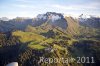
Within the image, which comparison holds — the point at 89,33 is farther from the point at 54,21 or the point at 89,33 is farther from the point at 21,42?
the point at 54,21

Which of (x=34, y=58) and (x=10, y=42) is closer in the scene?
(x=34, y=58)

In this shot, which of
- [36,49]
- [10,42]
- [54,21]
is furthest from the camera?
[54,21]

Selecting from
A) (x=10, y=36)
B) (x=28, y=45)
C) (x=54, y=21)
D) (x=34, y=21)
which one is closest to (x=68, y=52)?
(x=28, y=45)

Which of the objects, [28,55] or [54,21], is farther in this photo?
[54,21]

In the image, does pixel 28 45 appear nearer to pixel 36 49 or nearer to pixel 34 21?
pixel 36 49

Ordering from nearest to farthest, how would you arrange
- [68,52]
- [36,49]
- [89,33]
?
[68,52]
[36,49]
[89,33]

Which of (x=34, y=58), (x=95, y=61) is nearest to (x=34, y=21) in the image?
(x=34, y=58)

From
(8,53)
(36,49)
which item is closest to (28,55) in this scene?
(36,49)

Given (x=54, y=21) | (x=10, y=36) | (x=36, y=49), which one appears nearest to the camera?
(x=36, y=49)

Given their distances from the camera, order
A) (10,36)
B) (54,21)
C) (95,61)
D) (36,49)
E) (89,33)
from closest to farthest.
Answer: (95,61) → (36,49) → (89,33) → (10,36) → (54,21)
